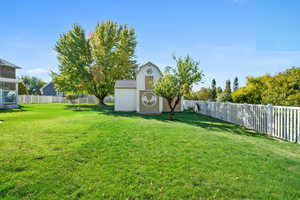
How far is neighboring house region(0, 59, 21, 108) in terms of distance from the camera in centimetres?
1858

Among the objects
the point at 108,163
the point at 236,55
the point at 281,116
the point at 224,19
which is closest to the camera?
the point at 108,163

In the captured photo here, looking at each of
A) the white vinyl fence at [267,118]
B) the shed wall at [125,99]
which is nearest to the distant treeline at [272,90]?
the white vinyl fence at [267,118]

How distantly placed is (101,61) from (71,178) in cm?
A: 2292

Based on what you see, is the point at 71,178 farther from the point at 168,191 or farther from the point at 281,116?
the point at 281,116

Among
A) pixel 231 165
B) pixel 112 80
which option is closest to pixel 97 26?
pixel 112 80

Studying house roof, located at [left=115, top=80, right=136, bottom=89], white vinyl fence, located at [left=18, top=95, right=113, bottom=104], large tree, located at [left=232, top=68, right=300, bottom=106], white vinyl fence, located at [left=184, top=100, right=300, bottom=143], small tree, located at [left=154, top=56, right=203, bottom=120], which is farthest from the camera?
white vinyl fence, located at [left=18, top=95, right=113, bottom=104]

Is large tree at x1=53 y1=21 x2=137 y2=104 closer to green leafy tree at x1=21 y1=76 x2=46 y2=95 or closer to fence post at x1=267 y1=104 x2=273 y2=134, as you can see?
fence post at x1=267 y1=104 x2=273 y2=134

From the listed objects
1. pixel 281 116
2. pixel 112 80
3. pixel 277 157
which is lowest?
pixel 277 157

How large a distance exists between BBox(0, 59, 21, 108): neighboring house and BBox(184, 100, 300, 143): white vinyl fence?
24.3 meters

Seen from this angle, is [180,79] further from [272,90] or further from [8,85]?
[8,85]

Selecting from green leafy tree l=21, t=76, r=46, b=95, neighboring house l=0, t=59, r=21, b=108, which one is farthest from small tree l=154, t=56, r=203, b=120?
green leafy tree l=21, t=76, r=46, b=95

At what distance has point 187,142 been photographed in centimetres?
528

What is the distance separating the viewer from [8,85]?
19.4 metres

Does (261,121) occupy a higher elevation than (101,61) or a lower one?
lower
